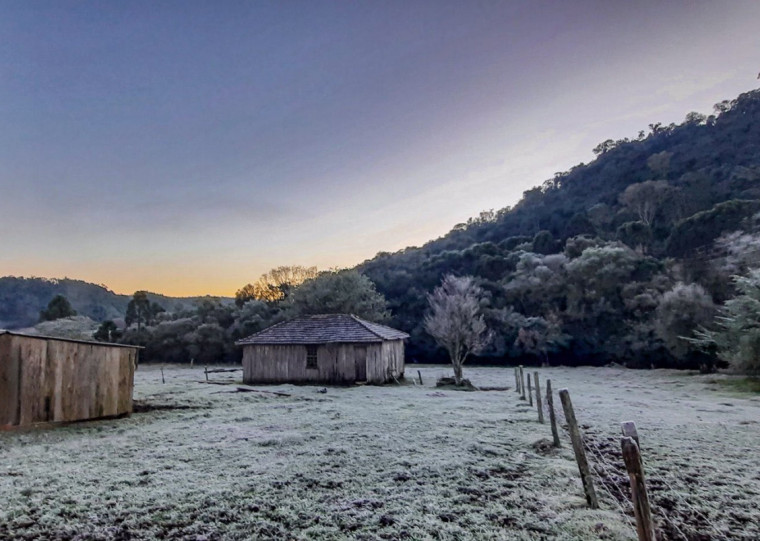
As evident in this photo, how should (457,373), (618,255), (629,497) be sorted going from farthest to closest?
(618,255)
(457,373)
(629,497)

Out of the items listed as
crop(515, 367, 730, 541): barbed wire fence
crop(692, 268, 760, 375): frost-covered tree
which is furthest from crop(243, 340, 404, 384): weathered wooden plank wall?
crop(692, 268, 760, 375): frost-covered tree

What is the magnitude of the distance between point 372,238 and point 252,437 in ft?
78.8

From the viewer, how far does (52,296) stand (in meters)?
52.8

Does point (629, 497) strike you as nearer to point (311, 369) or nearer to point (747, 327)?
point (747, 327)

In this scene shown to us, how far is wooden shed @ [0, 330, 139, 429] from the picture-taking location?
10.1 metres

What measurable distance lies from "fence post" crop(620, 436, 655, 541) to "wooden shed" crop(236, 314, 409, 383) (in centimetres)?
1957

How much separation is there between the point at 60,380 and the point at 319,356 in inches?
519

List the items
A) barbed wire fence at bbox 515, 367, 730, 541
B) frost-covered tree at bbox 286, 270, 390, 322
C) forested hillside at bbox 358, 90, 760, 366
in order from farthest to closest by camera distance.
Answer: frost-covered tree at bbox 286, 270, 390, 322
forested hillside at bbox 358, 90, 760, 366
barbed wire fence at bbox 515, 367, 730, 541

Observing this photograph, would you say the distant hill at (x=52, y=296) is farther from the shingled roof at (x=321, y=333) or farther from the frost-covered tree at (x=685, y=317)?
the frost-covered tree at (x=685, y=317)

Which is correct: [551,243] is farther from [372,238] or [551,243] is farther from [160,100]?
[160,100]

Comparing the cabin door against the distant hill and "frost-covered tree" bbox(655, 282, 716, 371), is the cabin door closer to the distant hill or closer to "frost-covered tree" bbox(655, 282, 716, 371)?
"frost-covered tree" bbox(655, 282, 716, 371)

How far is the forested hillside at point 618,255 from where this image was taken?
3258cm

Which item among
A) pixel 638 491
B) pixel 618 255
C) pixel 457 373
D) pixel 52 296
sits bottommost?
pixel 457 373

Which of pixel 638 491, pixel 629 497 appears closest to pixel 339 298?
pixel 629 497
